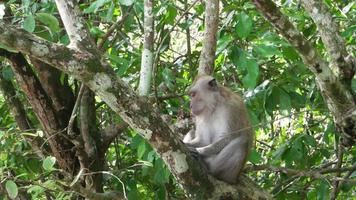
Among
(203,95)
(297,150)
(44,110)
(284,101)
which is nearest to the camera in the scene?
(284,101)

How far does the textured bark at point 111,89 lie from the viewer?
3309 millimetres

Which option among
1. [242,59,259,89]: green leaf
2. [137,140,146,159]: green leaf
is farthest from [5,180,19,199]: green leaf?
[242,59,259,89]: green leaf

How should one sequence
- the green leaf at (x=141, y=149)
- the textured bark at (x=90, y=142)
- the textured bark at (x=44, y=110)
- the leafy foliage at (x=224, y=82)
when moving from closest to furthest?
the leafy foliage at (x=224, y=82), the green leaf at (x=141, y=149), the textured bark at (x=90, y=142), the textured bark at (x=44, y=110)

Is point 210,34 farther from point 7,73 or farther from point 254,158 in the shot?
point 7,73

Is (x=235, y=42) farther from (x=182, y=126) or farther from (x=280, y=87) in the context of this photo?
(x=182, y=126)

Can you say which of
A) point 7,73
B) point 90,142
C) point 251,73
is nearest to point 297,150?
point 251,73

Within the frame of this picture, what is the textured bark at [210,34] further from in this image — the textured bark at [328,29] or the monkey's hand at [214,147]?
the textured bark at [328,29]

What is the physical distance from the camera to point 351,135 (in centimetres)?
413

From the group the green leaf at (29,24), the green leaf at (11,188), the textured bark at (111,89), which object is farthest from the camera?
the green leaf at (29,24)

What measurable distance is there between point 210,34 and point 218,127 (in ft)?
3.76

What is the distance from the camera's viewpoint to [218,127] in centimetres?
582

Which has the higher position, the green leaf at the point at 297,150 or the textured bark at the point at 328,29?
the textured bark at the point at 328,29

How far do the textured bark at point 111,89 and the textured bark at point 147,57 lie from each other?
2.14ft

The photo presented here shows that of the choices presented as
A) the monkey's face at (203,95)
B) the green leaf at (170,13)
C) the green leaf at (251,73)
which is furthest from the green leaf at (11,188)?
the green leaf at (170,13)
